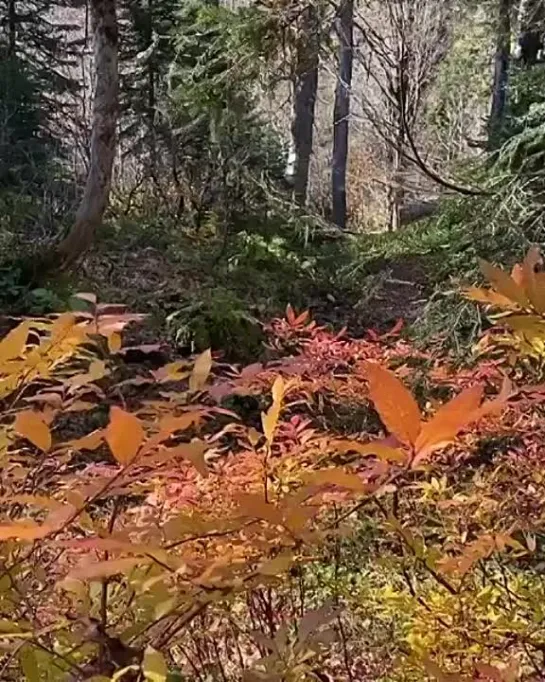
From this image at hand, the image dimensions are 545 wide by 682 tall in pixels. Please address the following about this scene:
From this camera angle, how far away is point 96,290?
20.4 feet

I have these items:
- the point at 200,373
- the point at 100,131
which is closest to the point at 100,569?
the point at 200,373

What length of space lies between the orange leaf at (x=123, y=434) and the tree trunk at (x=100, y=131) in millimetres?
5285

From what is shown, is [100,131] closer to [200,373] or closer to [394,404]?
[200,373]

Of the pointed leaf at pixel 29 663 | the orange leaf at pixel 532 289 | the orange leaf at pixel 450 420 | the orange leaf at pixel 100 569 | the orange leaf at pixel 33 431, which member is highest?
the orange leaf at pixel 532 289

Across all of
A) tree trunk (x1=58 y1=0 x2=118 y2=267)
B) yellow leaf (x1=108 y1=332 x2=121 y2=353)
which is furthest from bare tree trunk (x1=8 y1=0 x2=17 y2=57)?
yellow leaf (x1=108 y1=332 x2=121 y2=353)

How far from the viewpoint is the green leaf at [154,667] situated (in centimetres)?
60

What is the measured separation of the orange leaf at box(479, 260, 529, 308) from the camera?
67cm

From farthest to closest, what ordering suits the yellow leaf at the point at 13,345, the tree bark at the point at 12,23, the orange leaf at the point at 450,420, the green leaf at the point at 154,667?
the tree bark at the point at 12,23
the yellow leaf at the point at 13,345
the green leaf at the point at 154,667
the orange leaf at the point at 450,420

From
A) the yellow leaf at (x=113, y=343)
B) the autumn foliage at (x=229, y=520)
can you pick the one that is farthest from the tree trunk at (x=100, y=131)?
the yellow leaf at (x=113, y=343)

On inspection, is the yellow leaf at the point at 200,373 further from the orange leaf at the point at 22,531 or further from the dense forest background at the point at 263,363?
the orange leaf at the point at 22,531

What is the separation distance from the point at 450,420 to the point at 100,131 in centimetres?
542

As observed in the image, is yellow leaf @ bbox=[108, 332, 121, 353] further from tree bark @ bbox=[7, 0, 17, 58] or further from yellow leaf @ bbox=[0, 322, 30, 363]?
tree bark @ bbox=[7, 0, 17, 58]

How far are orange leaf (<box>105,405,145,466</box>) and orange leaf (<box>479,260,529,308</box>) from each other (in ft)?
1.05

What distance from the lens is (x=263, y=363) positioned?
180cm
